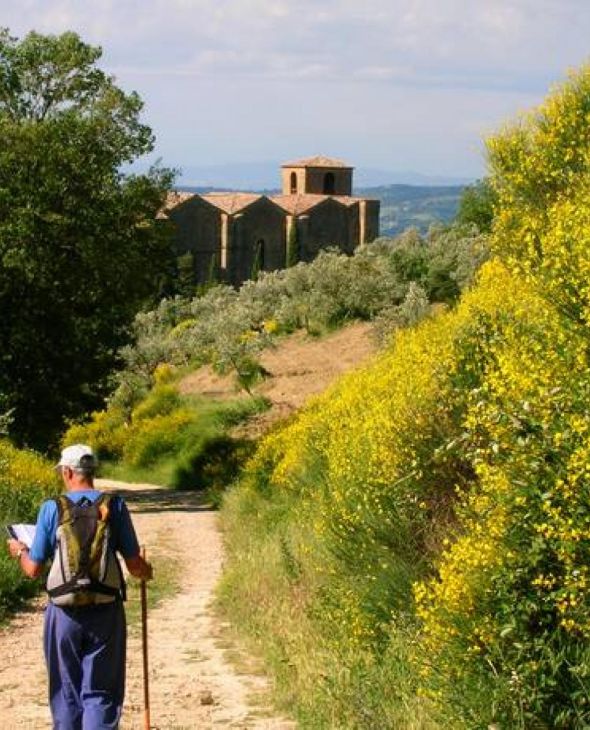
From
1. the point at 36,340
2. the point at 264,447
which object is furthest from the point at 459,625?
the point at 36,340

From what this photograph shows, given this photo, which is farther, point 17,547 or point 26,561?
point 17,547

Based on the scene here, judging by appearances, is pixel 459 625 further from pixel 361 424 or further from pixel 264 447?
pixel 264 447

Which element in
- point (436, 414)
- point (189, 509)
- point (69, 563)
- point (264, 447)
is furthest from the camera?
point (189, 509)

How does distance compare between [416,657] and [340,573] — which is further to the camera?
[340,573]

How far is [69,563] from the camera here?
23.4ft

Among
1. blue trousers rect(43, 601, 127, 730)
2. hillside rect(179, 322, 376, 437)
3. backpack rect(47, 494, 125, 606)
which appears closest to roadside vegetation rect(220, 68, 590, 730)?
blue trousers rect(43, 601, 127, 730)

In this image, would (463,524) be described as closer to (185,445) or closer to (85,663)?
(85,663)

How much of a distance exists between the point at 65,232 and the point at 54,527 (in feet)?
63.2

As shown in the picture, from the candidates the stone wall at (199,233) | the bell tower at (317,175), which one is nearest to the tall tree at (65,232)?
the stone wall at (199,233)

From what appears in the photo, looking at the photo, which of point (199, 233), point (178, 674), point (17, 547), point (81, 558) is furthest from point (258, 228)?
point (81, 558)

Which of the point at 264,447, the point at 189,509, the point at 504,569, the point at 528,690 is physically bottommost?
the point at 189,509

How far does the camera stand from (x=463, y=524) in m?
9.09

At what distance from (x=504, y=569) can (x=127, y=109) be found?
20.9 meters

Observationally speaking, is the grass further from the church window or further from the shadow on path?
the church window
